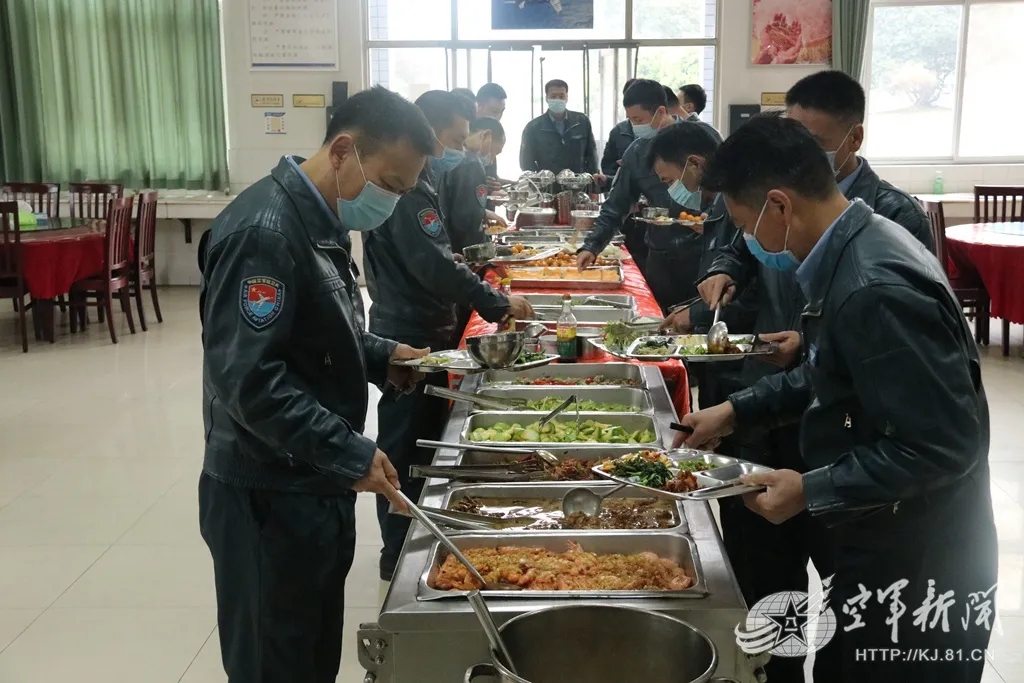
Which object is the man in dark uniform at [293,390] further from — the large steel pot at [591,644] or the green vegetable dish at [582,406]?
the green vegetable dish at [582,406]

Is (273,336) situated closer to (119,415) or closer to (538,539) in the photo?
(538,539)

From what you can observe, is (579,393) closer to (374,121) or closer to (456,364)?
(456,364)

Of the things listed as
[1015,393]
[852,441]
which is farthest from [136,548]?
[1015,393]

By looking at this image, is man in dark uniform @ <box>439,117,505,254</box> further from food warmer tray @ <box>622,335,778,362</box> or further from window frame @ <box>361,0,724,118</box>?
window frame @ <box>361,0,724,118</box>

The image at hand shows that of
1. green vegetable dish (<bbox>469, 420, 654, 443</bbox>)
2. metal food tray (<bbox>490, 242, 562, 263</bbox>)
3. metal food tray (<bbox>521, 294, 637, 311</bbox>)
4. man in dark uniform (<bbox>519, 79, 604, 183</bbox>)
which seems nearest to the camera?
green vegetable dish (<bbox>469, 420, 654, 443</bbox>)

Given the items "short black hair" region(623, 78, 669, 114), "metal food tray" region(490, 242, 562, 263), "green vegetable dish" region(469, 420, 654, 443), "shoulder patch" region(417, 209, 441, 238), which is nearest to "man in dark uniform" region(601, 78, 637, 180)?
"short black hair" region(623, 78, 669, 114)

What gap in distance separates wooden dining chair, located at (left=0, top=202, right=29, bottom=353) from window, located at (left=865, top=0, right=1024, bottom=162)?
21.6 ft

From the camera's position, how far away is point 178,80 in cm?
786

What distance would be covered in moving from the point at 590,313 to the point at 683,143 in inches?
27.2

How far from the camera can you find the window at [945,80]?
25.9 feet

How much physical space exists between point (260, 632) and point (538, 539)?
51cm

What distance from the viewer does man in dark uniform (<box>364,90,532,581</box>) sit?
2.87m

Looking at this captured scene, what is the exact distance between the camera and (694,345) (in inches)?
96.6

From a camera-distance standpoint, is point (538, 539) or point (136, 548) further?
point (136, 548)
